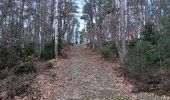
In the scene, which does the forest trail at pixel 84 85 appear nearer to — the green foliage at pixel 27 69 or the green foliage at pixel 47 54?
the green foliage at pixel 27 69

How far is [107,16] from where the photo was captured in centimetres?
4681

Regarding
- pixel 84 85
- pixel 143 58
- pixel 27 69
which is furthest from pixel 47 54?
pixel 143 58

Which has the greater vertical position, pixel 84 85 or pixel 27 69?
A: pixel 27 69

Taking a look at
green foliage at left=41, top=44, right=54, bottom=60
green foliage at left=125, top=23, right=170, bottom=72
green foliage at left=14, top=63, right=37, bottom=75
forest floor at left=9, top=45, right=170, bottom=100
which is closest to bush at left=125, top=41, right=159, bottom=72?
green foliage at left=125, top=23, right=170, bottom=72

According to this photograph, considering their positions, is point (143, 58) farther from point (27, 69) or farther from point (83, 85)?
point (27, 69)

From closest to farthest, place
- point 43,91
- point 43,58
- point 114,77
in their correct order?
point 43,91 → point 114,77 → point 43,58

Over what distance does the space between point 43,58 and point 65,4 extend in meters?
13.4

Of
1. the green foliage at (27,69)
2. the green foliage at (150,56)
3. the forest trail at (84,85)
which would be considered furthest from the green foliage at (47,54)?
the green foliage at (150,56)

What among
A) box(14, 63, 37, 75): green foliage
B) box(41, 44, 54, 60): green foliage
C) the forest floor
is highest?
box(41, 44, 54, 60): green foliage

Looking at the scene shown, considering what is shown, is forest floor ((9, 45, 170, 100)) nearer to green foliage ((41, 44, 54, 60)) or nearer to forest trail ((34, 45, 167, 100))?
forest trail ((34, 45, 167, 100))

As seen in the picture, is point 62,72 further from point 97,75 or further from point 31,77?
point 31,77

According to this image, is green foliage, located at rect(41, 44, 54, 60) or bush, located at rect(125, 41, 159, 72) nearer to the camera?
bush, located at rect(125, 41, 159, 72)

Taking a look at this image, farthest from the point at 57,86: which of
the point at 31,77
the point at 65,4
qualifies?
the point at 65,4

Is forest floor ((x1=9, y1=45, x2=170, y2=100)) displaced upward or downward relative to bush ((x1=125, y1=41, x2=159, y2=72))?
downward
